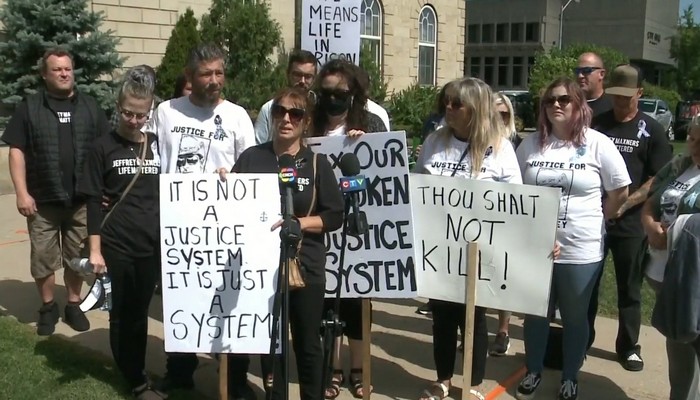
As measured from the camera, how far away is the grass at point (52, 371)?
4.40 m

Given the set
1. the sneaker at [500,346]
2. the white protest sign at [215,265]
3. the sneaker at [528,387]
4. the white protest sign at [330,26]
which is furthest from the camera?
the white protest sign at [330,26]

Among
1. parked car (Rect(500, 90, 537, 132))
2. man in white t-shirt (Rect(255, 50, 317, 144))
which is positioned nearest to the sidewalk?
man in white t-shirt (Rect(255, 50, 317, 144))

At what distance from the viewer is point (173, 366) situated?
4480mm

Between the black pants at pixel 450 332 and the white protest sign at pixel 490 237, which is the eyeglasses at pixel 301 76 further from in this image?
the black pants at pixel 450 332

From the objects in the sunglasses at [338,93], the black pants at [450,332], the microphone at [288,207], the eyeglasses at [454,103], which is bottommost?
the black pants at [450,332]

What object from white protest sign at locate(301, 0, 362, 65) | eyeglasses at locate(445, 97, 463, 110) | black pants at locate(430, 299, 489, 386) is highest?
white protest sign at locate(301, 0, 362, 65)

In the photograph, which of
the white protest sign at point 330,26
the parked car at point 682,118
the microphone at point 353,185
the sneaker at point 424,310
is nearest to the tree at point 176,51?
the white protest sign at point 330,26

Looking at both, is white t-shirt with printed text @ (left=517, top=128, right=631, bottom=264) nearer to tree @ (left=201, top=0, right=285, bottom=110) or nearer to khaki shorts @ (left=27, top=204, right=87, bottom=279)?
khaki shorts @ (left=27, top=204, right=87, bottom=279)

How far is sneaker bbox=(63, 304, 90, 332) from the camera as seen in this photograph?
5.58 m

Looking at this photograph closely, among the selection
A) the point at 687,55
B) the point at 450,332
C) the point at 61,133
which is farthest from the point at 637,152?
the point at 687,55

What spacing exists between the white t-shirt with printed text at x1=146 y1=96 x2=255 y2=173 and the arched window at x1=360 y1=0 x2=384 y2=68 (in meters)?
20.4

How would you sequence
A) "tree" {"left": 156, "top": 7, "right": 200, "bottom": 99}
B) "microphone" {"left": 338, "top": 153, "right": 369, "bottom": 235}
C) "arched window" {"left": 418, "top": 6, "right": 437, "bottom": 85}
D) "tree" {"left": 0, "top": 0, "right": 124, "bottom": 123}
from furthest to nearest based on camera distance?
"arched window" {"left": 418, "top": 6, "right": 437, "bottom": 85}
"tree" {"left": 156, "top": 7, "right": 200, "bottom": 99}
"tree" {"left": 0, "top": 0, "right": 124, "bottom": 123}
"microphone" {"left": 338, "top": 153, "right": 369, "bottom": 235}

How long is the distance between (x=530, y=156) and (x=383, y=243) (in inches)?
41.4

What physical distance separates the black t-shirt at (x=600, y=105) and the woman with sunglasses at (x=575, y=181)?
97 centimetres
